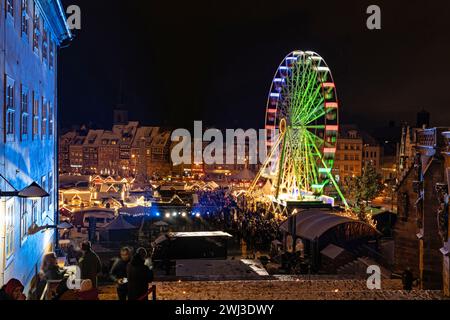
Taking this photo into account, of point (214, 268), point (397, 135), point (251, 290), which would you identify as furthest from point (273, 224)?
point (397, 135)

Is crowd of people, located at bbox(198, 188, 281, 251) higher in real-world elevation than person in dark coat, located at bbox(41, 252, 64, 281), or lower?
lower

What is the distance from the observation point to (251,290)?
1296 centimetres

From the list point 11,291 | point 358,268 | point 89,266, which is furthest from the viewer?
point 358,268

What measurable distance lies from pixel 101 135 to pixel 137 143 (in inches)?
283

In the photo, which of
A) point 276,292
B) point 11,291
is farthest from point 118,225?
point 11,291

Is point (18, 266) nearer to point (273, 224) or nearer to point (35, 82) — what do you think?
point (35, 82)

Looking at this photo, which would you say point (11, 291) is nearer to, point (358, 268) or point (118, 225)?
point (358, 268)

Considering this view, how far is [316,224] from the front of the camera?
23547 millimetres

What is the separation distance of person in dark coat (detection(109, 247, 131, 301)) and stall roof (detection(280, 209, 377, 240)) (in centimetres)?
1328

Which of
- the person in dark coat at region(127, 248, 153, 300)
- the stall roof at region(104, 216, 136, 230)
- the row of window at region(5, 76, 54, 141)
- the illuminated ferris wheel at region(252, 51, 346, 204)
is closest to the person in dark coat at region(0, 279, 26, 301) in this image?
the person in dark coat at region(127, 248, 153, 300)

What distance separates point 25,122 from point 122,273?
169 inches

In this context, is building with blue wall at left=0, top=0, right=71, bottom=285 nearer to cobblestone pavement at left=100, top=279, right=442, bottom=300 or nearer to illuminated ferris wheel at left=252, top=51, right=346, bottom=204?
cobblestone pavement at left=100, top=279, right=442, bottom=300

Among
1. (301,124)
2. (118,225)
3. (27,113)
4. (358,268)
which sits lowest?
(358,268)

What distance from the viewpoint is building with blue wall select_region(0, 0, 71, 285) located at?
31.3ft
